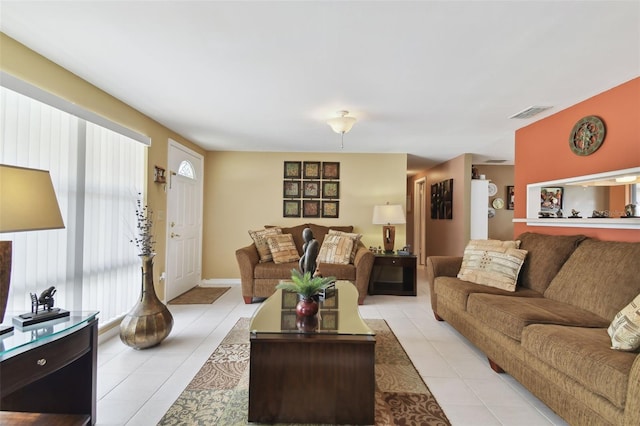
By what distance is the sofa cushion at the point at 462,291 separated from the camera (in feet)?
8.57

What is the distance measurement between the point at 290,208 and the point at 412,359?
3.12 metres

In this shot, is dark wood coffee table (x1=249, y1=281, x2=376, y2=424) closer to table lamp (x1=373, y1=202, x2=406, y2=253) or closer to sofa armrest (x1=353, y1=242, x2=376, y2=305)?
sofa armrest (x1=353, y1=242, x2=376, y2=305)

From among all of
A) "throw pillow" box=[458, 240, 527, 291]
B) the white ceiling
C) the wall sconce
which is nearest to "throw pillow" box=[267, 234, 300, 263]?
the wall sconce

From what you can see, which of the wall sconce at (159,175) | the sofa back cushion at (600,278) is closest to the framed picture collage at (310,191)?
the wall sconce at (159,175)

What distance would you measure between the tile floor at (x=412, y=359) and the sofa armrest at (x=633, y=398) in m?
0.57

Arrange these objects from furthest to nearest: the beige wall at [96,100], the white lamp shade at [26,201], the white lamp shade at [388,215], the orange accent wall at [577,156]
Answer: the white lamp shade at [388,215] < the orange accent wall at [577,156] < the beige wall at [96,100] < the white lamp shade at [26,201]

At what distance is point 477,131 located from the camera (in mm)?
3723

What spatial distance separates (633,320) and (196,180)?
191 inches

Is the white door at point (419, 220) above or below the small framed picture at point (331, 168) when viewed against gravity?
below

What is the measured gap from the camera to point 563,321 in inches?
76.8

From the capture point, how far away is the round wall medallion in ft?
8.52

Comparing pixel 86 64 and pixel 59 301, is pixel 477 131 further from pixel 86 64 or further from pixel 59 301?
pixel 59 301

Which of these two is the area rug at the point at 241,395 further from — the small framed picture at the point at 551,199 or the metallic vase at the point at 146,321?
the small framed picture at the point at 551,199

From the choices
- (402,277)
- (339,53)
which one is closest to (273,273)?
(402,277)
